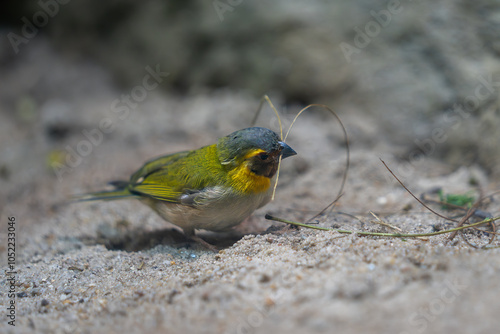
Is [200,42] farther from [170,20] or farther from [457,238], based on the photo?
[457,238]

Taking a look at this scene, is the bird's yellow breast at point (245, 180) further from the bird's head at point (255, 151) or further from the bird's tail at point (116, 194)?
the bird's tail at point (116, 194)

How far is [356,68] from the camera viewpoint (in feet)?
16.9

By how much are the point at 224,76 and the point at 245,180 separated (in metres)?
3.40

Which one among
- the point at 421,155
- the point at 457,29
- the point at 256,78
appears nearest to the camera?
the point at 457,29

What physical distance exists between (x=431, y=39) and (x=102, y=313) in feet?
14.5

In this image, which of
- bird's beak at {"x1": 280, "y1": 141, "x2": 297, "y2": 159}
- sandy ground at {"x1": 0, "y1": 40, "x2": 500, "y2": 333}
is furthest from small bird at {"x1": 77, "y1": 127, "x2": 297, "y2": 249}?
sandy ground at {"x1": 0, "y1": 40, "x2": 500, "y2": 333}

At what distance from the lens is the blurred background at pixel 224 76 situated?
4.52 m

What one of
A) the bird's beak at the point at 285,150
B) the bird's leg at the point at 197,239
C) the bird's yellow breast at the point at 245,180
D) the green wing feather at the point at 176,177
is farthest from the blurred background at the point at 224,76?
the bird's yellow breast at the point at 245,180

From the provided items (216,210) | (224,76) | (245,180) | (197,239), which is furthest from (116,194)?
(224,76)

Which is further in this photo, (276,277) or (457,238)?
(457,238)

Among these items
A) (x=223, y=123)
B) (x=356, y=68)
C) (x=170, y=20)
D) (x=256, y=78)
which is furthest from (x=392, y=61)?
(x=170, y=20)

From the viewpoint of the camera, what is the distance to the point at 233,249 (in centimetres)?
296

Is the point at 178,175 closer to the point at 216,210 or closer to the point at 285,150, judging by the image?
the point at 216,210

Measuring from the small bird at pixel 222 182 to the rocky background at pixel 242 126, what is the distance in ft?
0.87
